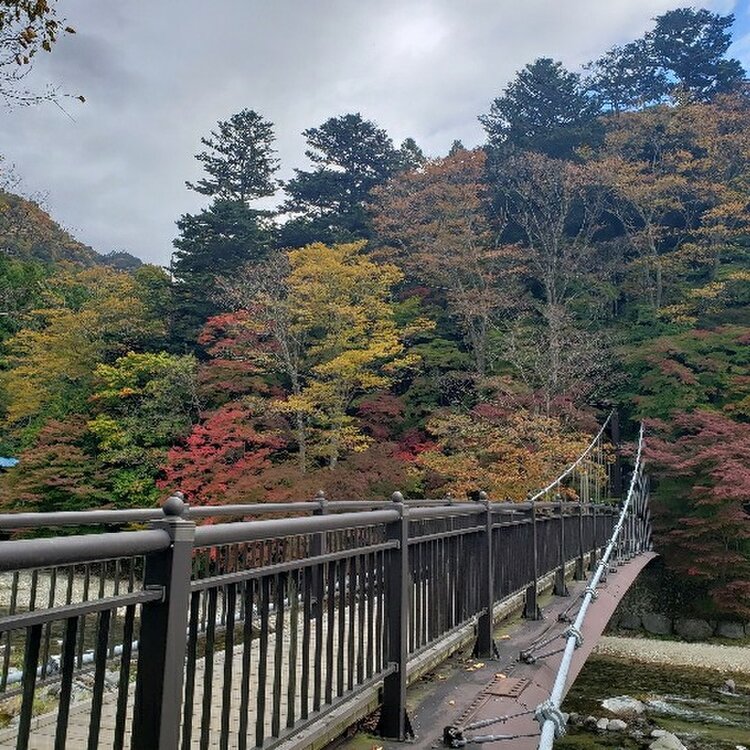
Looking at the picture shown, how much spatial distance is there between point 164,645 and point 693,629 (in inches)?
677

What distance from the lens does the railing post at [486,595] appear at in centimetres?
426

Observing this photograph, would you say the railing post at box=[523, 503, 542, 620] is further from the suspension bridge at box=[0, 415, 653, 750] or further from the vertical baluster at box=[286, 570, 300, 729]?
Result: the vertical baluster at box=[286, 570, 300, 729]

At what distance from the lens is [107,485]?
1864cm

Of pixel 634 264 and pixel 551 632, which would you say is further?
pixel 634 264

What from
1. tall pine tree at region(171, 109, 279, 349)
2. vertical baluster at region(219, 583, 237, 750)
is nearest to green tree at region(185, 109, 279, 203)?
tall pine tree at region(171, 109, 279, 349)

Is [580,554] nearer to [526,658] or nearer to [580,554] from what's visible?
[580,554]

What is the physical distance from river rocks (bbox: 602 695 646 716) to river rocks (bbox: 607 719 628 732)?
698 millimetres

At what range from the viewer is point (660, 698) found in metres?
10.6

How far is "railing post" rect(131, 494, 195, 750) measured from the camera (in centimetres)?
146

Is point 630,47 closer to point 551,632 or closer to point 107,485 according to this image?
point 107,485

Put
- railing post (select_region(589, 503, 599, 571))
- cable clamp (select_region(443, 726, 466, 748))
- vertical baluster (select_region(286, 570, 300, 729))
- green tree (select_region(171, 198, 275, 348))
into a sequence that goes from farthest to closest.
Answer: green tree (select_region(171, 198, 275, 348)), railing post (select_region(589, 503, 599, 571)), cable clamp (select_region(443, 726, 466, 748)), vertical baluster (select_region(286, 570, 300, 729))

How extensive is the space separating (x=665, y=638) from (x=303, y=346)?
38.5 feet

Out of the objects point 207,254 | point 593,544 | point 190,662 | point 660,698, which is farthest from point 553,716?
point 207,254

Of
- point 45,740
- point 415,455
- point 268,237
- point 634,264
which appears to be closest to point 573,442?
point 415,455
